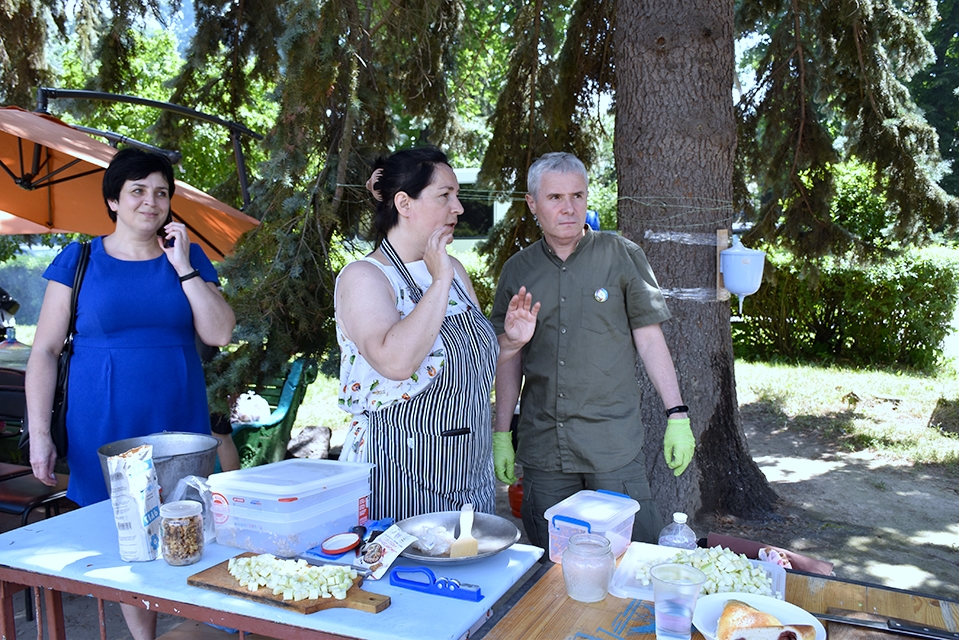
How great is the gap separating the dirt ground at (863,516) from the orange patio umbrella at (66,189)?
139 inches

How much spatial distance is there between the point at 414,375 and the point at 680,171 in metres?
2.35

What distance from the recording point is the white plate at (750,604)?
1420 millimetres

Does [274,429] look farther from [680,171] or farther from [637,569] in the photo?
[637,569]

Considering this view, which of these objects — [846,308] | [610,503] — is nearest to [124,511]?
[610,503]

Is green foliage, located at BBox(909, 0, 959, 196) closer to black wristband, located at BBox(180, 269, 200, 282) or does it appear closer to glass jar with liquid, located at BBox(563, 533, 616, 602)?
black wristband, located at BBox(180, 269, 200, 282)

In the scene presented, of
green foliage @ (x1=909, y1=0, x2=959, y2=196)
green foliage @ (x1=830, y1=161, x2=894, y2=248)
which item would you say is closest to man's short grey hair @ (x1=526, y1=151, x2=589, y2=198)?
green foliage @ (x1=830, y1=161, x2=894, y2=248)

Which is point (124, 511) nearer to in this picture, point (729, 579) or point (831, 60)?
point (729, 579)

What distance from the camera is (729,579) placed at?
1.59 m

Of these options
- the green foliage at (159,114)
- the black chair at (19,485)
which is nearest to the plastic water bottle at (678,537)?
the black chair at (19,485)

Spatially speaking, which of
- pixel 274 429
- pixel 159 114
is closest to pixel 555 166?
pixel 274 429

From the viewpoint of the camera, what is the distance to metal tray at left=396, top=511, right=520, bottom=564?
5.65ft

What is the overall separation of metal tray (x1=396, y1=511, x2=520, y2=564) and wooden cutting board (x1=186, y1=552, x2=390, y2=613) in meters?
0.17

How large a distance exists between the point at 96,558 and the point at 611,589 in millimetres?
1259

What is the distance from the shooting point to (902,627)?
4.77 feet
